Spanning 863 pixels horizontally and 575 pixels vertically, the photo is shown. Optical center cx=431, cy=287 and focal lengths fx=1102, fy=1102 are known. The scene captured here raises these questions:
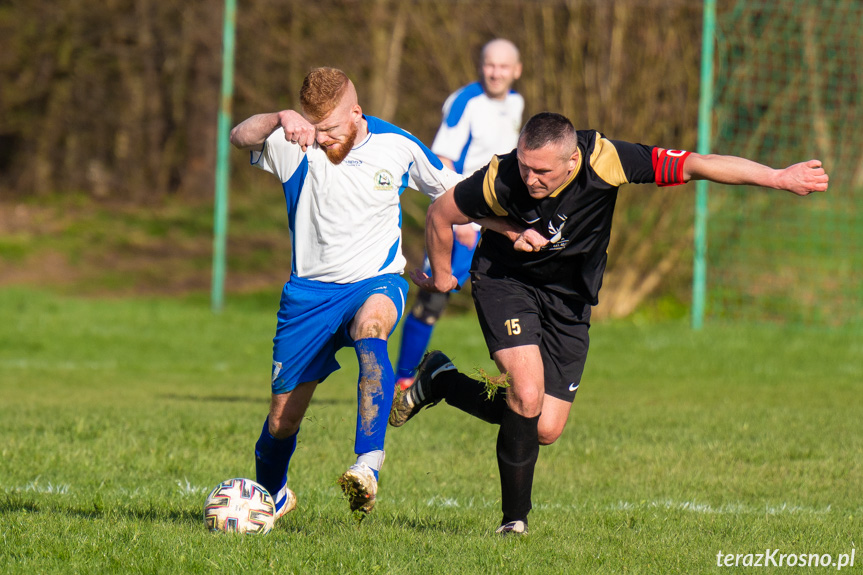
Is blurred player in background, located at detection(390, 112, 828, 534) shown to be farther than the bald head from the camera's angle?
No

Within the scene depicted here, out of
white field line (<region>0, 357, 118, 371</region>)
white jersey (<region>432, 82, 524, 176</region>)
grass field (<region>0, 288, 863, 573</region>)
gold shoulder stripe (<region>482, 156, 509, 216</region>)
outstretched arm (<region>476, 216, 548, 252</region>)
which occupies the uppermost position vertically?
white jersey (<region>432, 82, 524, 176</region>)

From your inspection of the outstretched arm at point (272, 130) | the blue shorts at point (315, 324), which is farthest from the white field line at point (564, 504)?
the outstretched arm at point (272, 130)

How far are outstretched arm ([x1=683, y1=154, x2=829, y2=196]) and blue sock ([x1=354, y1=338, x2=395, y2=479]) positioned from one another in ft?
5.07

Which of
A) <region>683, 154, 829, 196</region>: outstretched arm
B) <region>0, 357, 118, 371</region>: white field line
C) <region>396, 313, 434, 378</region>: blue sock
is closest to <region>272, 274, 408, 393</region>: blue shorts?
<region>683, 154, 829, 196</region>: outstretched arm

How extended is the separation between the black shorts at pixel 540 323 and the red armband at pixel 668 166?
782 millimetres

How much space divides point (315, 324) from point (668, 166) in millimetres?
1743

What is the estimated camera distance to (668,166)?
189 inches

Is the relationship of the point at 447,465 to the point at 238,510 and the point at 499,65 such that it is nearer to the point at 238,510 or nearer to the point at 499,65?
the point at 238,510

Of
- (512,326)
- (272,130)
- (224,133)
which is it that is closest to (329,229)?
(272,130)

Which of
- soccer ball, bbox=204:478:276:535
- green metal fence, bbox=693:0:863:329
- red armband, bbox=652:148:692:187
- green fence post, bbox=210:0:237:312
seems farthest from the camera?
green fence post, bbox=210:0:237:312

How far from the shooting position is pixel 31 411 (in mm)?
8469

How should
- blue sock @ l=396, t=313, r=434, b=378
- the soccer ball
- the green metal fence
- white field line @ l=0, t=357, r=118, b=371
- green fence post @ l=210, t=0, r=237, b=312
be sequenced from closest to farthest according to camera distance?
the soccer ball → blue sock @ l=396, t=313, r=434, b=378 → white field line @ l=0, t=357, r=118, b=371 → the green metal fence → green fence post @ l=210, t=0, r=237, b=312

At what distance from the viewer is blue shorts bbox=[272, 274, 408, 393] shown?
201 inches

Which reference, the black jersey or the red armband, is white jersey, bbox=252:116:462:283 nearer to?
the black jersey
